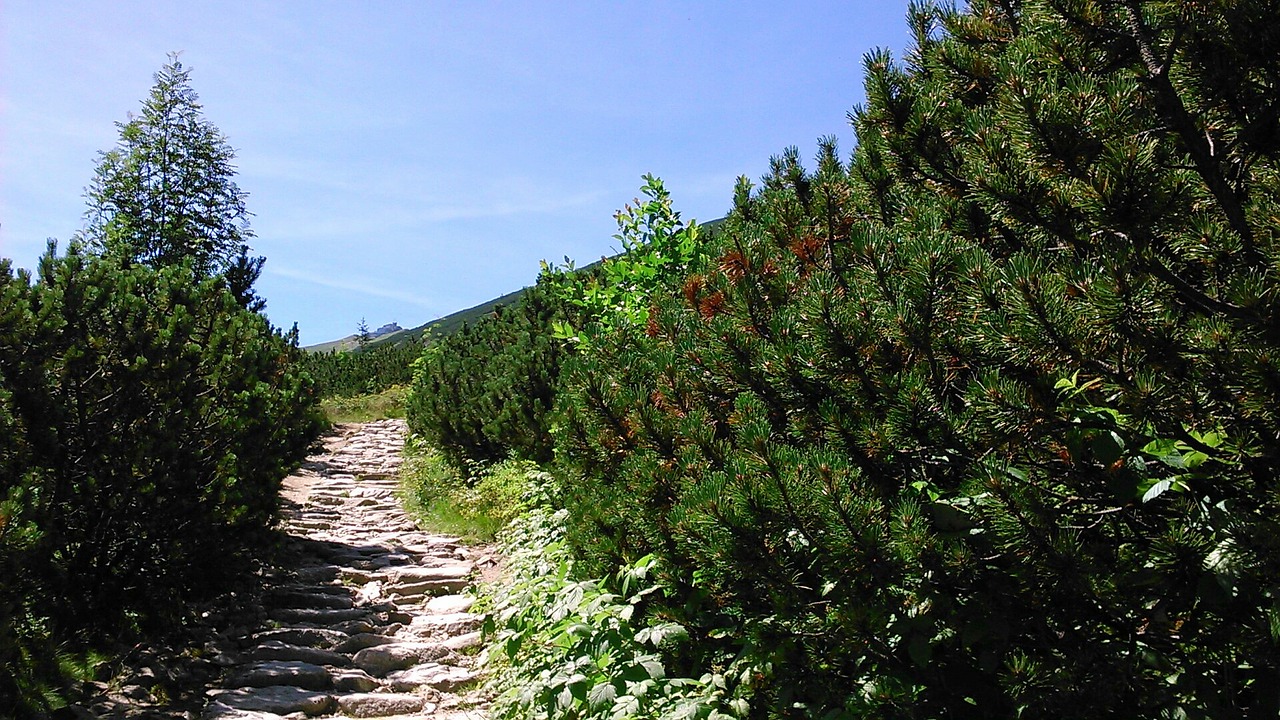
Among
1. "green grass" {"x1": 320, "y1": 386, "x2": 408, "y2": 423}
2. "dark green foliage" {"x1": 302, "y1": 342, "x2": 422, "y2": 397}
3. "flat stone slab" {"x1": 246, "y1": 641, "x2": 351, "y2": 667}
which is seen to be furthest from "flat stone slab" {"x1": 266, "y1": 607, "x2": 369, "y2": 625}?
"dark green foliage" {"x1": 302, "y1": 342, "x2": 422, "y2": 397}

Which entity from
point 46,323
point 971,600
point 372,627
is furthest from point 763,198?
point 372,627

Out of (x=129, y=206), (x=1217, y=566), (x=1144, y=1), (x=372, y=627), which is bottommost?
(x=372, y=627)

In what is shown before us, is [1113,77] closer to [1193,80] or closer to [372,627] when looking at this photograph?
[1193,80]

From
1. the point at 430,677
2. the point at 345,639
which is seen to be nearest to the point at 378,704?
the point at 430,677

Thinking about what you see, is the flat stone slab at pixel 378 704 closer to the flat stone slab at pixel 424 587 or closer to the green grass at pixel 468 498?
the flat stone slab at pixel 424 587

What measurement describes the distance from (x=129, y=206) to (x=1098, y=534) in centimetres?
3136

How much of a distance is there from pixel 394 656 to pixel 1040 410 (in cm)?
475

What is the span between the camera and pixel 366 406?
22344 millimetres

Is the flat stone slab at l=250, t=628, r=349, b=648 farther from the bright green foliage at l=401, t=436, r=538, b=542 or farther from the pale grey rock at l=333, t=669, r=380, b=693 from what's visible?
the bright green foliage at l=401, t=436, r=538, b=542

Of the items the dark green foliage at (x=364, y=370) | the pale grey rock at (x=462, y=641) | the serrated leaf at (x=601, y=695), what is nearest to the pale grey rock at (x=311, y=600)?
the pale grey rock at (x=462, y=641)

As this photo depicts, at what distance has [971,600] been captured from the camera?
2.12 metres

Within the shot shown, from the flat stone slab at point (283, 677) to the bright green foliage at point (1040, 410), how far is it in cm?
339

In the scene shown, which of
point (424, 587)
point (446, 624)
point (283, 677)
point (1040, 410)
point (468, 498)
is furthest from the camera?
point (468, 498)

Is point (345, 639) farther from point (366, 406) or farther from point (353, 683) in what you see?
point (366, 406)
